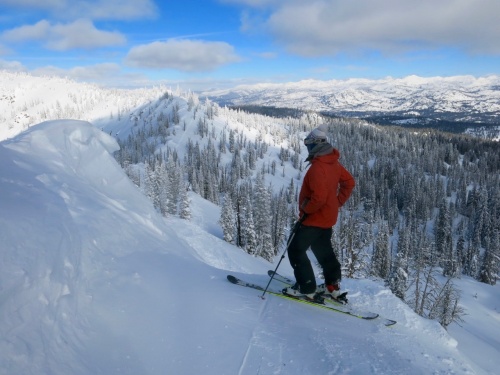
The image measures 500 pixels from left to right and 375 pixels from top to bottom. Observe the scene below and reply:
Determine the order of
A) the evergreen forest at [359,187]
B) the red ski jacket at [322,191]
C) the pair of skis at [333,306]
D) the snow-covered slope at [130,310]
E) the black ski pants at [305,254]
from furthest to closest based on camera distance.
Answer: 1. the evergreen forest at [359,187]
2. the black ski pants at [305,254]
3. the pair of skis at [333,306]
4. the red ski jacket at [322,191]
5. the snow-covered slope at [130,310]

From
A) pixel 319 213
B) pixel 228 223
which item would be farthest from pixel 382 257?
pixel 319 213

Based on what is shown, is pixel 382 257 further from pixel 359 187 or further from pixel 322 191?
pixel 359 187

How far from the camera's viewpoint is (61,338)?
132 inches

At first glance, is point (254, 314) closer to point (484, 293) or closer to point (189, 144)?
point (484, 293)

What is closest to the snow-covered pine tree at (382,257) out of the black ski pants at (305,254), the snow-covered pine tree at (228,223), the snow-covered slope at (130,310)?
the snow-covered pine tree at (228,223)

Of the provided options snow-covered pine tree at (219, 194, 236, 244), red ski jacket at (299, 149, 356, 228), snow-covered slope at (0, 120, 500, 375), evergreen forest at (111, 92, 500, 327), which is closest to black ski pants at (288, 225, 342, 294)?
red ski jacket at (299, 149, 356, 228)

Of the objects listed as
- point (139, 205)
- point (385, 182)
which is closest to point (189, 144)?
point (385, 182)

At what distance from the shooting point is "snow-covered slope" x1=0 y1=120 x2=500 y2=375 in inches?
132

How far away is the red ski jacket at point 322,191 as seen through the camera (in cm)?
551

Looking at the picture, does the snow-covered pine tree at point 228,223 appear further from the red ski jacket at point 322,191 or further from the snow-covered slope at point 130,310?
the red ski jacket at point 322,191

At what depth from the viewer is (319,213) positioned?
18.9ft

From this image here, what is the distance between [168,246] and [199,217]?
166 ft

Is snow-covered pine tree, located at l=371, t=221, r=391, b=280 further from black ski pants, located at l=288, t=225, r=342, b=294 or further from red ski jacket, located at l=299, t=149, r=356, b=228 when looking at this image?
red ski jacket, located at l=299, t=149, r=356, b=228

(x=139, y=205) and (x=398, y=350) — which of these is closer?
(x=398, y=350)
